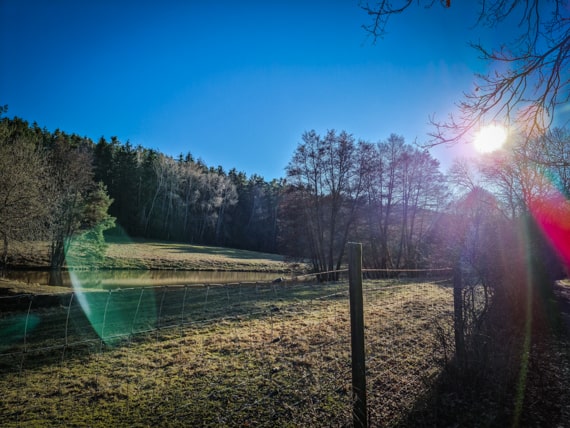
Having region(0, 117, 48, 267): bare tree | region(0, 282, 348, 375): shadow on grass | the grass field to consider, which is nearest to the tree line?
region(0, 117, 48, 267): bare tree

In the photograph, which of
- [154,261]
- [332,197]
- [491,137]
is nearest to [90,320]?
[491,137]

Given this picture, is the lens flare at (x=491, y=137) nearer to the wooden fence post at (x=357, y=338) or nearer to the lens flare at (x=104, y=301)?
the wooden fence post at (x=357, y=338)

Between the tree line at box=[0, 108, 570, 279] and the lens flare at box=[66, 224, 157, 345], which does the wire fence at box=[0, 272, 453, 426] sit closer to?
the lens flare at box=[66, 224, 157, 345]

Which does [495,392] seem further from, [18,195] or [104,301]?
[18,195]

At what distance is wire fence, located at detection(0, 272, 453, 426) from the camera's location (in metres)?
3.38

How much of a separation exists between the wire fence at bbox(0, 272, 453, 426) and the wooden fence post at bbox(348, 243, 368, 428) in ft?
1.94

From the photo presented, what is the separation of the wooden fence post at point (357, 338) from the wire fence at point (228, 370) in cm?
59

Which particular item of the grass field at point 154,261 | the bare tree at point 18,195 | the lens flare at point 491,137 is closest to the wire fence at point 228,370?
the lens flare at point 491,137

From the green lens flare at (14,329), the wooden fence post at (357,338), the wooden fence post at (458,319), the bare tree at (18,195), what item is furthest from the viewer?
the bare tree at (18,195)

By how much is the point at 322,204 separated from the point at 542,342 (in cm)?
1456

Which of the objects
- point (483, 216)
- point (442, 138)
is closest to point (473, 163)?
point (483, 216)

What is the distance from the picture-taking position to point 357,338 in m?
2.63

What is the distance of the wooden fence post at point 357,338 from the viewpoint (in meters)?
2.62

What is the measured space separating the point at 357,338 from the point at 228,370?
9.53 ft
